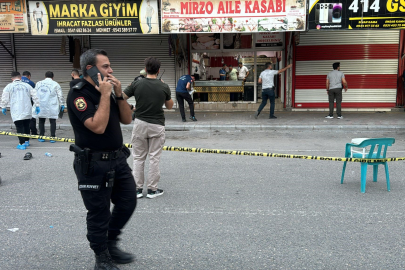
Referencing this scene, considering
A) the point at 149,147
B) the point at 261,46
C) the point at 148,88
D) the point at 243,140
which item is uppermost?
the point at 261,46

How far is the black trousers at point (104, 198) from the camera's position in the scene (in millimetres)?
2969

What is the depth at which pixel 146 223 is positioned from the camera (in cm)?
432

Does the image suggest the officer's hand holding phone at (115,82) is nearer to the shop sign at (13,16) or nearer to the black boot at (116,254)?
the black boot at (116,254)

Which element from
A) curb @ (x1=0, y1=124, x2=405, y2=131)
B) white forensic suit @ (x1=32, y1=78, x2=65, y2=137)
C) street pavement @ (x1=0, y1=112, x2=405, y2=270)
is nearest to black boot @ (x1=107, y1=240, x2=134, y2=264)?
street pavement @ (x1=0, y1=112, x2=405, y2=270)

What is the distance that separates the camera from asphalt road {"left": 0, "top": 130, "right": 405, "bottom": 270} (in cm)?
349

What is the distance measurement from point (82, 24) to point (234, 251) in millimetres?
10669

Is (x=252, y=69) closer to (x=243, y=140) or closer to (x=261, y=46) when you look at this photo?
(x=261, y=46)

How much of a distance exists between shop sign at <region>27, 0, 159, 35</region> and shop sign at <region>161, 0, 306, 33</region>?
1.88 feet

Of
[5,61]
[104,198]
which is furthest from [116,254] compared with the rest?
[5,61]

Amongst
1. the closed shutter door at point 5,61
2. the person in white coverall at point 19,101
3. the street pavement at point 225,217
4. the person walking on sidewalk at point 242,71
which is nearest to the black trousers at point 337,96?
the person walking on sidewalk at point 242,71

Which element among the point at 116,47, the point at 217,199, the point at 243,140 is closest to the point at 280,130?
the point at 243,140

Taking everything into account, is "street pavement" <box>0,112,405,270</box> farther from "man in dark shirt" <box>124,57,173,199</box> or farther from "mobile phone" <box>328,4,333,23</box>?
"mobile phone" <box>328,4,333,23</box>

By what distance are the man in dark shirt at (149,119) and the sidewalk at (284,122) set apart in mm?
6495

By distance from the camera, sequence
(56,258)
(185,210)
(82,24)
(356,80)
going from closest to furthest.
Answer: (56,258)
(185,210)
(82,24)
(356,80)
